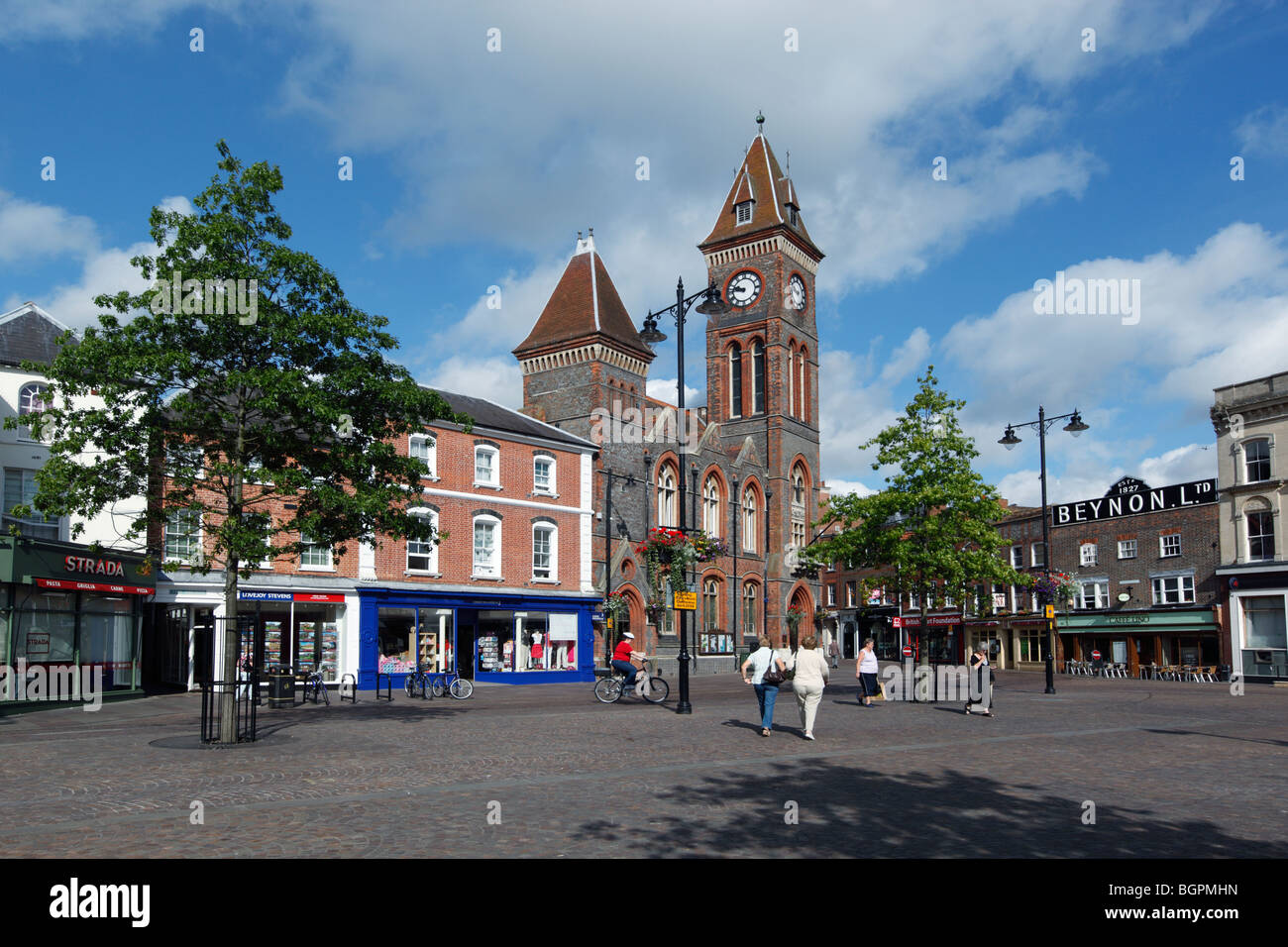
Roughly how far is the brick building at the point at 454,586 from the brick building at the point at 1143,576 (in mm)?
27880

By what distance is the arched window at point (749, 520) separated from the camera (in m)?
56.4

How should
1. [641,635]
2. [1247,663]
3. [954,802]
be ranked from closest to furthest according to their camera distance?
[954,802] < [1247,663] < [641,635]

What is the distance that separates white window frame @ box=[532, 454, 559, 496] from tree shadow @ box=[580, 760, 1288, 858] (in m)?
28.6

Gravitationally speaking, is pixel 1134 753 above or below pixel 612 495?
below

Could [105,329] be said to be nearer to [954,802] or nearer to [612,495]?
[954,802]

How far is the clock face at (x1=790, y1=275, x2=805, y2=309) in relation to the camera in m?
62.7

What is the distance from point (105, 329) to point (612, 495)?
30.3 meters

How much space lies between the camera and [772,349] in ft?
200

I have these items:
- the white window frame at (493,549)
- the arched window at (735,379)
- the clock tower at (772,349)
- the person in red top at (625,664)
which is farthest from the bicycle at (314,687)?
the arched window at (735,379)

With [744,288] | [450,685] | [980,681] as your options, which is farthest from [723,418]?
[980,681]

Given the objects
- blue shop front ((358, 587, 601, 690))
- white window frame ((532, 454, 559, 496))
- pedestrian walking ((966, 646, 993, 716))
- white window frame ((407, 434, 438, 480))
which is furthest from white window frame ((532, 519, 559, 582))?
pedestrian walking ((966, 646, 993, 716))

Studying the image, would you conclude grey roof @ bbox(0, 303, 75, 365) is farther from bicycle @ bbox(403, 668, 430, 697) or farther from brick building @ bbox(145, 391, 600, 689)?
bicycle @ bbox(403, 668, 430, 697)
